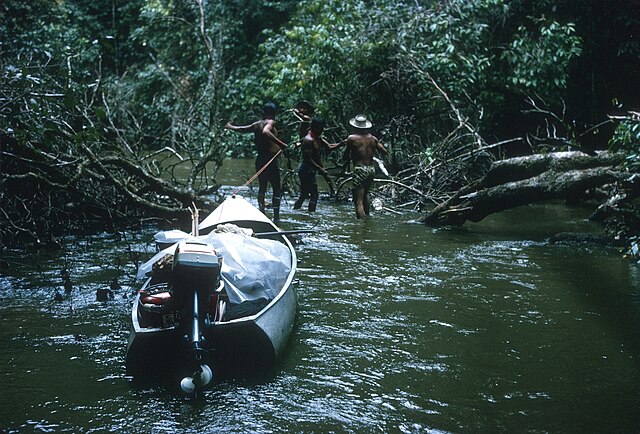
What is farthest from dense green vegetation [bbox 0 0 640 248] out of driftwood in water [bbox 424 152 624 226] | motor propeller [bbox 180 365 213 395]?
motor propeller [bbox 180 365 213 395]

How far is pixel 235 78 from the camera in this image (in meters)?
25.5

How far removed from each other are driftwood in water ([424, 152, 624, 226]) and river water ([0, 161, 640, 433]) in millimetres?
1093

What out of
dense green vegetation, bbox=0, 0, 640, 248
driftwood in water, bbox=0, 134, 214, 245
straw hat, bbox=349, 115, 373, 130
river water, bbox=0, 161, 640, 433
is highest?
dense green vegetation, bbox=0, 0, 640, 248

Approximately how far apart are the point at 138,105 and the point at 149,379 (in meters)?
21.7

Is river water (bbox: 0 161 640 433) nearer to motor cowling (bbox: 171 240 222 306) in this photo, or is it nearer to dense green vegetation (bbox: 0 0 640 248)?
motor cowling (bbox: 171 240 222 306)

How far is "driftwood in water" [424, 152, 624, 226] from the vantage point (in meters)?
10.7

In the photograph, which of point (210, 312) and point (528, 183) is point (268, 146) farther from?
point (210, 312)

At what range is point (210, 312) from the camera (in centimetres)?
534

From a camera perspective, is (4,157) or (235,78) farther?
(235,78)

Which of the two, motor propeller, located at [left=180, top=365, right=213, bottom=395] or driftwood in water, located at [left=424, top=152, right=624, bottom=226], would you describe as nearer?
motor propeller, located at [left=180, top=365, right=213, bottom=395]

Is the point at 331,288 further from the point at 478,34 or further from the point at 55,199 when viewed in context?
the point at 478,34

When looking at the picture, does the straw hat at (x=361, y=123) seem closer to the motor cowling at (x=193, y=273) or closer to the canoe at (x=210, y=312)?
the canoe at (x=210, y=312)

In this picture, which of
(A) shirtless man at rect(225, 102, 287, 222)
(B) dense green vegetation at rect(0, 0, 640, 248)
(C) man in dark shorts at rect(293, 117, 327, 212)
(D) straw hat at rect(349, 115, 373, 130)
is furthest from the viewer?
(B) dense green vegetation at rect(0, 0, 640, 248)

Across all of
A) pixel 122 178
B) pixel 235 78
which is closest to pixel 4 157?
pixel 122 178
